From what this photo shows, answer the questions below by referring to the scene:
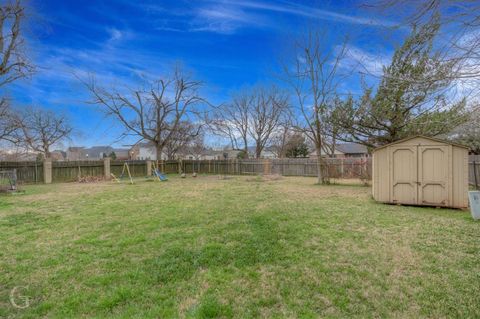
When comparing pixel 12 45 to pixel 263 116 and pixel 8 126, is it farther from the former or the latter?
pixel 263 116

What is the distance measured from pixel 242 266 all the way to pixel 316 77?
11817mm

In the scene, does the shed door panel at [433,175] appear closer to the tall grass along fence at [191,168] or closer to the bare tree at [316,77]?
the tall grass along fence at [191,168]

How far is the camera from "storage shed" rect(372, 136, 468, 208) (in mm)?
6164

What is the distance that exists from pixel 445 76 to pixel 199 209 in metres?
5.16

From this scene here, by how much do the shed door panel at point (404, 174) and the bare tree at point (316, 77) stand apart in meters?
5.80

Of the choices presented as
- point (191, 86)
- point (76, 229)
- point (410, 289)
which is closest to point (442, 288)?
point (410, 289)

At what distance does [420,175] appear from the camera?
653cm

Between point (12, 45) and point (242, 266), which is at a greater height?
point (12, 45)

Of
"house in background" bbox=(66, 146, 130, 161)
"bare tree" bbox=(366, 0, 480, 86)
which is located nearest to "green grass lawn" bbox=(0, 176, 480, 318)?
"bare tree" bbox=(366, 0, 480, 86)

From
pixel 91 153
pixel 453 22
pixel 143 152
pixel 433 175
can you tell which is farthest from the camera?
pixel 91 153

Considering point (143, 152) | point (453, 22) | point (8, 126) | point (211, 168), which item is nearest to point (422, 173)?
point (453, 22)

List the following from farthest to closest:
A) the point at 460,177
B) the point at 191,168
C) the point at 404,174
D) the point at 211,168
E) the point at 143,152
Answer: the point at 143,152, the point at 191,168, the point at 211,168, the point at 404,174, the point at 460,177

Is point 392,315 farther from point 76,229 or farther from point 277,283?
point 76,229

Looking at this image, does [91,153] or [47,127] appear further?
[91,153]
